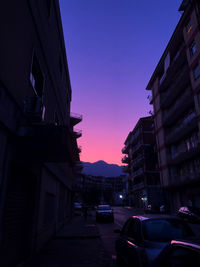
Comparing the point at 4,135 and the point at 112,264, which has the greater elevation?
the point at 4,135

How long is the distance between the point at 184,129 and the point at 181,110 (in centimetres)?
330

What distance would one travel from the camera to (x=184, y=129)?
27391mm

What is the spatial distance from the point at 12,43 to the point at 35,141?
8.45ft

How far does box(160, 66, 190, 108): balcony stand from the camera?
2749cm

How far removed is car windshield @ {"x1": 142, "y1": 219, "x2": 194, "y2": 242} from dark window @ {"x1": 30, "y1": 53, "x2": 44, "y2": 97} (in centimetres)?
601

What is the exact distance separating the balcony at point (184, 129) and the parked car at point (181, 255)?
25.0 m

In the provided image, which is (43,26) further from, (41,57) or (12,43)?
(12,43)

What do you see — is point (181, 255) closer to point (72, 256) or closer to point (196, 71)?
point (72, 256)

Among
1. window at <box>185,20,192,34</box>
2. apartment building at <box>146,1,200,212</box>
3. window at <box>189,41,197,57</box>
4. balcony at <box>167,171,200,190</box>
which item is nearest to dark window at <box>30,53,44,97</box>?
apartment building at <box>146,1,200,212</box>

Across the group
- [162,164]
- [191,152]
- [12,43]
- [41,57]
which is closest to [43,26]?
[41,57]

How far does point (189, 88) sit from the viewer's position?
28078mm

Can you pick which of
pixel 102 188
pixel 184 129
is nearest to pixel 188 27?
pixel 184 129

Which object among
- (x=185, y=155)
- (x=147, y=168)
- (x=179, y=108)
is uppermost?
(x=179, y=108)

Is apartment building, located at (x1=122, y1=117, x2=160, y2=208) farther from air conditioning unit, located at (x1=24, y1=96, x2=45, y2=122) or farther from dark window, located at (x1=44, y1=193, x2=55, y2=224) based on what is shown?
air conditioning unit, located at (x1=24, y1=96, x2=45, y2=122)
